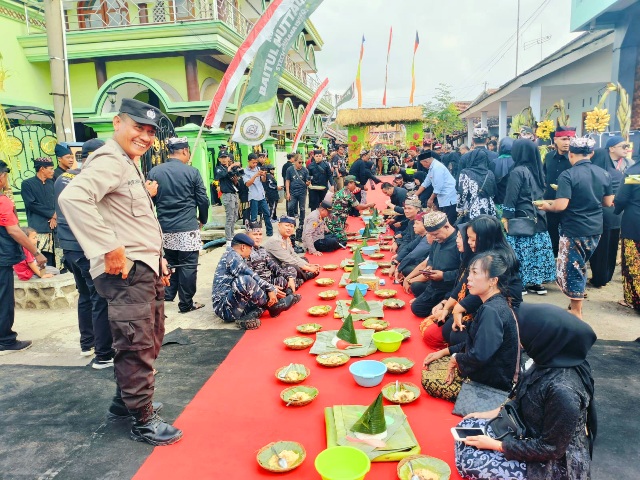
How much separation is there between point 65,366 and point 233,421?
1937 millimetres

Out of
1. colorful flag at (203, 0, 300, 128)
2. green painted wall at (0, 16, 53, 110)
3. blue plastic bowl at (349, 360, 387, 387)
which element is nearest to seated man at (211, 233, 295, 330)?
blue plastic bowl at (349, 360, 387, 387)

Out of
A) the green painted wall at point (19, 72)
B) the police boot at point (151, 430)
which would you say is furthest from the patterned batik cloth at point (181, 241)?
the green painted wall at point (19, 72)

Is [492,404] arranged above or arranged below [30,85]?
below

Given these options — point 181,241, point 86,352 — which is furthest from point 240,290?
point 86,352

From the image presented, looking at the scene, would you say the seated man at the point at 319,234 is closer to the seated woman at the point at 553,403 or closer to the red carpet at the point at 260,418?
the red carpet at the point at 260,418

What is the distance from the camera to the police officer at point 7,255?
13.7 ft

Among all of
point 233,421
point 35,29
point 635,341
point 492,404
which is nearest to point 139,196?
point 233,421

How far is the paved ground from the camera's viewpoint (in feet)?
Result: 13.9

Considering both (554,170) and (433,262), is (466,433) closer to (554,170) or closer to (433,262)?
(433,262)

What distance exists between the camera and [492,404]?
270 centimetres

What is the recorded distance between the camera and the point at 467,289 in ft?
11.9

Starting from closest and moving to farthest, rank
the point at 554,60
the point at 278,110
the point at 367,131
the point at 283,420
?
1. the point at 283,420
2. the point at 554,60
3. the point at 278,110
4. the point at 367,131

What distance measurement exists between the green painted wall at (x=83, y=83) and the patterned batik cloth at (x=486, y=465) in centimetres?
1269

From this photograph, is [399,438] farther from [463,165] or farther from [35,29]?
[35,29]
